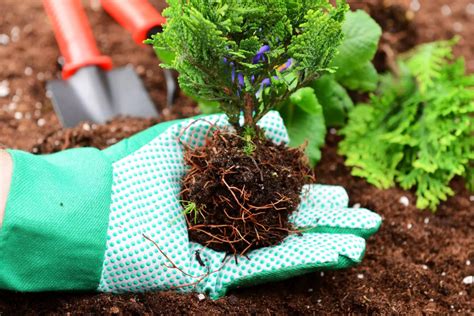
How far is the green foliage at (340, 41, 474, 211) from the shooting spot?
2025 millimetres

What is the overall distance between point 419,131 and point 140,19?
118 centimetres

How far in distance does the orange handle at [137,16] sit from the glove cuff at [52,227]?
840 mm

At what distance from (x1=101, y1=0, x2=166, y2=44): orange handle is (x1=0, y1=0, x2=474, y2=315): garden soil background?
1.08 ft

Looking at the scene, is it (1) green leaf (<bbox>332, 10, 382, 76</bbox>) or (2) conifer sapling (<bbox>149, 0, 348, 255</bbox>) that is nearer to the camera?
(2) conifer sapling (<bbox>149, 0, 348, 255</bbox>)

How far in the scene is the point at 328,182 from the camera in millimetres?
2098

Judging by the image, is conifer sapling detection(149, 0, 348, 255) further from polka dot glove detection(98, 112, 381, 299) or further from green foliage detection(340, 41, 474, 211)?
green foliage detection(340, 41, 474, 211)

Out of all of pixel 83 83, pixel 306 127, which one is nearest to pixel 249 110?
pixel 306 127

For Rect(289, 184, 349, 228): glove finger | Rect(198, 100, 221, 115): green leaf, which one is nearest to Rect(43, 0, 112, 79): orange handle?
Rect(198, 100, 221, 115): green leaf

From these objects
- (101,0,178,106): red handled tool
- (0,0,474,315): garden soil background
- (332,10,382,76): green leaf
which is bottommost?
(0,0,474,315): garden soil background

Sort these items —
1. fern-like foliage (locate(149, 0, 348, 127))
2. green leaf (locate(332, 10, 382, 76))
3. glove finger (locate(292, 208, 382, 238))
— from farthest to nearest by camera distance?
green leaf (locate(332, 10, 382, 76)) → glove finger (locate(292, 208, 382, 238)) → fern-like foliage (locate(149, 0, 348, 127))

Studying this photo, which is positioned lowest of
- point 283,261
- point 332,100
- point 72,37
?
point 283,261

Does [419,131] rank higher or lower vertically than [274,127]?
lower

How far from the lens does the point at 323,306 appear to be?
168 centimetres

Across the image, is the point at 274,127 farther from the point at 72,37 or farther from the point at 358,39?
the point at 72,37
